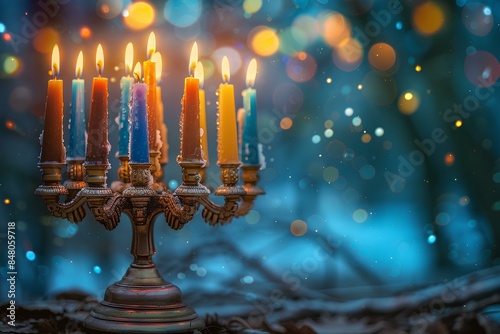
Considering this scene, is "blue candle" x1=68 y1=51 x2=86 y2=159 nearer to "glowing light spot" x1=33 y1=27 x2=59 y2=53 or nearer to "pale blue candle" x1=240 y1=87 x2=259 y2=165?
"pale blue candle" x1=240 y1=87 x2=259 y2=165

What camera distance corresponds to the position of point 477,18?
198cm

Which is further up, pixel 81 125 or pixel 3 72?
pixel 3 72

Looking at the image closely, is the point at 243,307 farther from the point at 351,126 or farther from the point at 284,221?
the point at 351,126

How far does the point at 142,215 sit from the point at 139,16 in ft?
2.33

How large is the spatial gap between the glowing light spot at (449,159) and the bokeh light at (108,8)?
2.88 ft

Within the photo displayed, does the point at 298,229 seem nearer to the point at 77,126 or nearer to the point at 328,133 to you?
the point at 328,133

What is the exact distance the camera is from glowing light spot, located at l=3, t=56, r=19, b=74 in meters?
1.81

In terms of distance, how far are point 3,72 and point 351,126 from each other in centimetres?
84

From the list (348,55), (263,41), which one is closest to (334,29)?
(348,55)

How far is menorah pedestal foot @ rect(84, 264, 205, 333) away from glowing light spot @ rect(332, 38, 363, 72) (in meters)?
0.83

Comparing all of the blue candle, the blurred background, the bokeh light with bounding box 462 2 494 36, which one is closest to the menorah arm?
the blue candle

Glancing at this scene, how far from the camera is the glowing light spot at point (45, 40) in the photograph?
1.84 m

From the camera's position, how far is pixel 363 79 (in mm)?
1968

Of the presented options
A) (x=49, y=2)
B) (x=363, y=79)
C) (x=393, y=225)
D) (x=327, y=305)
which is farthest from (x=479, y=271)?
(x=49, y=2)
